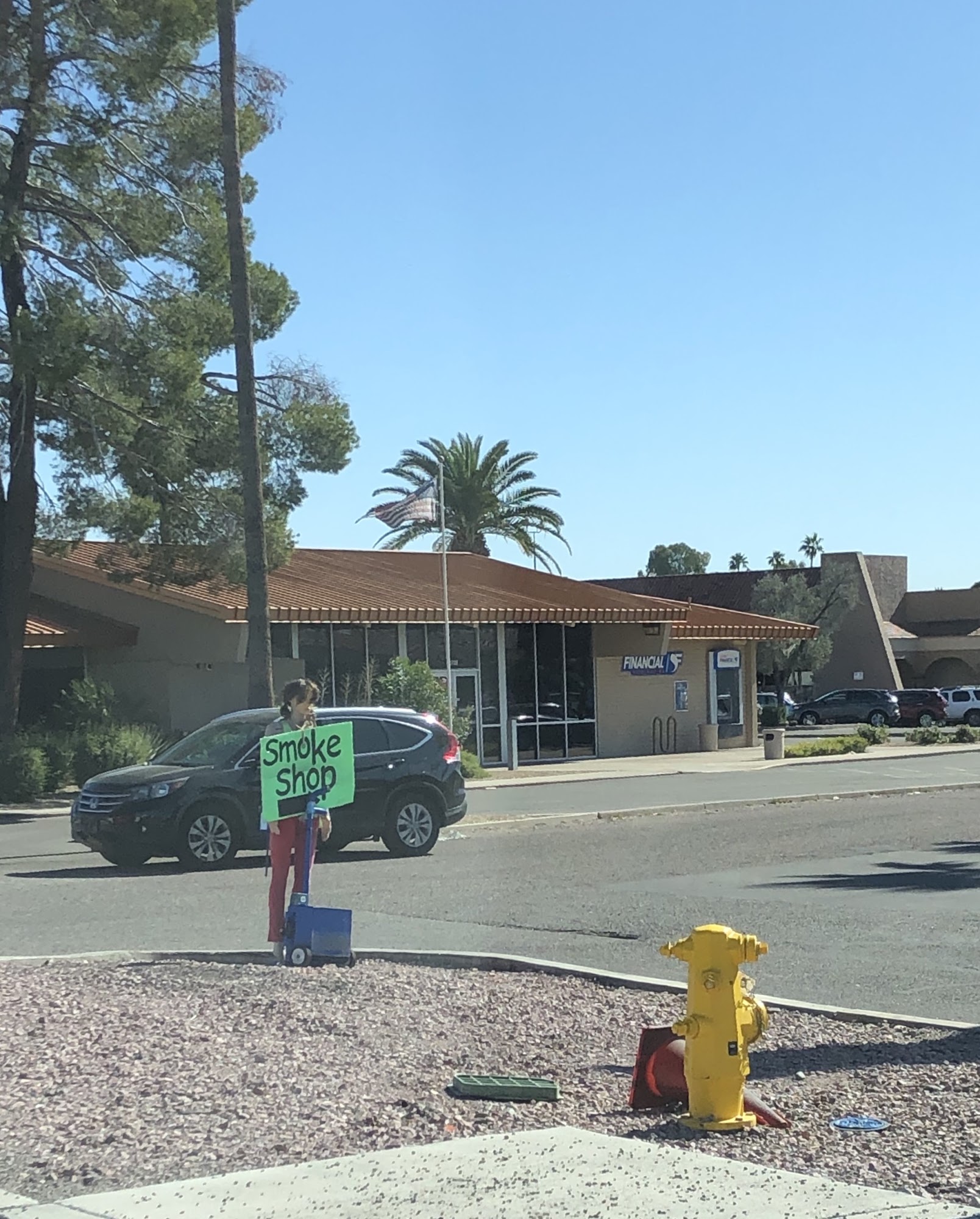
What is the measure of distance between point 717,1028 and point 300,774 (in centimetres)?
414

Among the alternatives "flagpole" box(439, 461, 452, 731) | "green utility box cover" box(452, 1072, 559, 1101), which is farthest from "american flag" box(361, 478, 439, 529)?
"green utility box cover" box(452, 1072, 559, 1101)

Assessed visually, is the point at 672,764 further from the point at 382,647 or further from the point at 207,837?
the point at 207,837

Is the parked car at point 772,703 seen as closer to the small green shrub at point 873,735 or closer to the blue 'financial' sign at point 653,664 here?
the small green shrub at point 873,735

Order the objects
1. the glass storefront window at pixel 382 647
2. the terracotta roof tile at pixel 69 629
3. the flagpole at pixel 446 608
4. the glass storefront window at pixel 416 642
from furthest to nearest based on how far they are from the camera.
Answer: the glass storefront window at pixel 416 642
the glass storefront window at pixel 382 647
the terracotta roof tile at pixel 69 629
the flagpole at pixel 446 608

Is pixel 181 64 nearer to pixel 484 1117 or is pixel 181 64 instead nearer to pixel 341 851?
pixel 341 851

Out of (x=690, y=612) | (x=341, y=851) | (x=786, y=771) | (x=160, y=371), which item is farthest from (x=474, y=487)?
(x=341, y=851)

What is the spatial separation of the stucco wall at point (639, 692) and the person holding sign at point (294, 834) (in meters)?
30.9

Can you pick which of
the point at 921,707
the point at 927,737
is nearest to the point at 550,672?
the point at 927,737

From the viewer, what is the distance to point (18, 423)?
2952cm

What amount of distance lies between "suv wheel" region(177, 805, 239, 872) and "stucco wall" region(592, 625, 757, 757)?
24.6 m

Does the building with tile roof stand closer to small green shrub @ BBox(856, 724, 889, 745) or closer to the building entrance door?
the building entrance door

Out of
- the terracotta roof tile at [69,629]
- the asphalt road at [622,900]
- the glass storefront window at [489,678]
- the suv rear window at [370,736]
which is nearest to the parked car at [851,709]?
the glass storefront window at [489,678]

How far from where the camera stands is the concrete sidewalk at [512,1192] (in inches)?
208

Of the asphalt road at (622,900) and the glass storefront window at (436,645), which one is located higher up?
the glass storefront window at (436,645)
